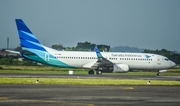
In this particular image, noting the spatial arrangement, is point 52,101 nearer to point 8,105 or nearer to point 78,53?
point 8,105

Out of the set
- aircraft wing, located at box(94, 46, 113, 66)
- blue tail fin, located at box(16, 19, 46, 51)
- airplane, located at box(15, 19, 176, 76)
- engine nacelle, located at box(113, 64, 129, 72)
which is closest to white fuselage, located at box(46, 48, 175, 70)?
airplane, located at box(15, 19, 176, 76)

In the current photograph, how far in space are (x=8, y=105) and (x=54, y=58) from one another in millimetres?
39263

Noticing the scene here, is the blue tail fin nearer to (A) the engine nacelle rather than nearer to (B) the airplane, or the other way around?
(B) the airplane

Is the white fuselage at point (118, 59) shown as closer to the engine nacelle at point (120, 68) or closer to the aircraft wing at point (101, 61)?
the engine nacelle at point (120, 68)

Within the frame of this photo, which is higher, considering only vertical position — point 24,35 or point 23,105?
point 24,35

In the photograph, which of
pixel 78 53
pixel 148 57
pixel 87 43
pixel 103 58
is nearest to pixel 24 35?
pixel 78 53

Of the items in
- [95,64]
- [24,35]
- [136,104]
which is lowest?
[136,104]

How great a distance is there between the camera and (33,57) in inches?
2208

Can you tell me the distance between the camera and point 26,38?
187ft

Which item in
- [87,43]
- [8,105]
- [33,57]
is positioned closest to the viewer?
[8,105]

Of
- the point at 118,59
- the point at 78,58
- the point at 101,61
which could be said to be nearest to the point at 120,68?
the point at 118,59

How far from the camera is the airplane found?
185 feet

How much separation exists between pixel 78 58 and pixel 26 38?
8.19 metres

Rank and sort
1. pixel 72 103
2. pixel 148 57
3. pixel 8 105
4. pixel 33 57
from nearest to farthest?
pixel 8 105, pixel 72 103, pixel 33 57, pixel 148 57
